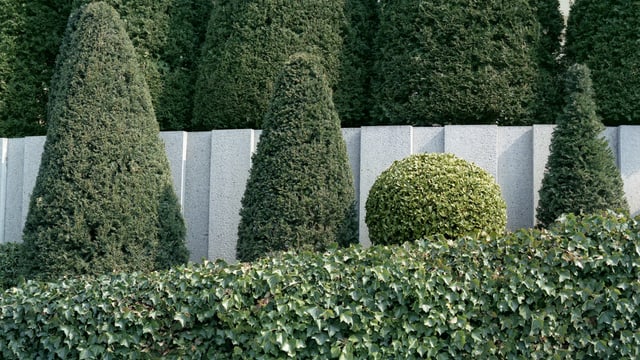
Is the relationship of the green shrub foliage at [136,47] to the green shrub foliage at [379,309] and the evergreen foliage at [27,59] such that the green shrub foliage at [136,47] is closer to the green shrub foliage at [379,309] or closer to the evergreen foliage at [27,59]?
the evergreen foliage at [27,59]

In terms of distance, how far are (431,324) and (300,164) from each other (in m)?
2.72

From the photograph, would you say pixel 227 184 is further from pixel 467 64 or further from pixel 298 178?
pixel 467 64

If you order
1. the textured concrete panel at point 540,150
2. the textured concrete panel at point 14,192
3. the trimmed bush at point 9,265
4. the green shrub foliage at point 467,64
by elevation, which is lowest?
the trimmed bush at point 9,265

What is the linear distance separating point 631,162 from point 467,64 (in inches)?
85.9

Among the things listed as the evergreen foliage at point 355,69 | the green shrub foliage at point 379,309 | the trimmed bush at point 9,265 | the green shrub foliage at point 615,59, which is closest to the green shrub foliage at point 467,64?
the evergreen foliage at point 355,69

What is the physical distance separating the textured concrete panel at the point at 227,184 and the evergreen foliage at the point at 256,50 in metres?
0.30

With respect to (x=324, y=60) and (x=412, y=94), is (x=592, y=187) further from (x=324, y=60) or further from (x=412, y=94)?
(x=324, y=60)

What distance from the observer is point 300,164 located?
8.04 m

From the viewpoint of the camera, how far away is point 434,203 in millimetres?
7527

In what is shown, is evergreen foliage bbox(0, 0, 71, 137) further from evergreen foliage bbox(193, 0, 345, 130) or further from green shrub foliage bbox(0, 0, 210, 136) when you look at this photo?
evergreen foliage bbox(193, 0, 345, 130)

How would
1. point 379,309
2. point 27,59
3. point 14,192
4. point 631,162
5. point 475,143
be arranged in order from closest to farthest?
point 379,309 < point 631,162 < point 475,143 < point 14,192 < point 27,59

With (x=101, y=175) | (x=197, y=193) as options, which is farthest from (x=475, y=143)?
(x=101, y=175)

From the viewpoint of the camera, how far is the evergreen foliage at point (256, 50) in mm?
9562

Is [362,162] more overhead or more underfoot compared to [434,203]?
more overhead
